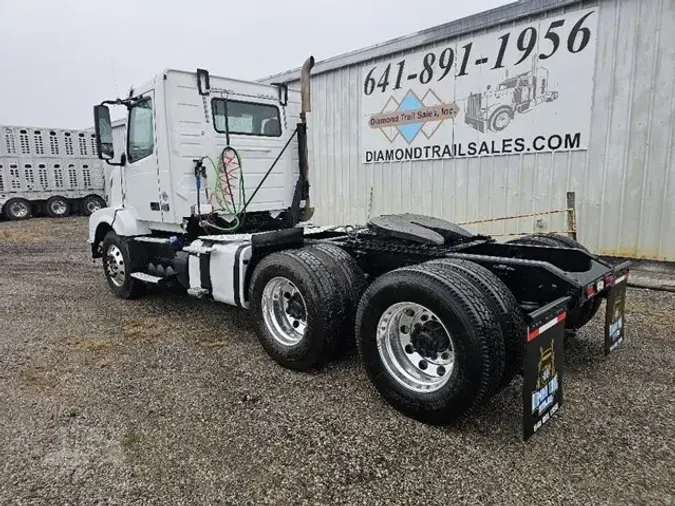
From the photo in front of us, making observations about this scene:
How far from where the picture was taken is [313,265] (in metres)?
3.73

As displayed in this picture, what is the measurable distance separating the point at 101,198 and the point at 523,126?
722 inches

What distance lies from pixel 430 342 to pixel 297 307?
1.31 metres

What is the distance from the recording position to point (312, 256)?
384cm

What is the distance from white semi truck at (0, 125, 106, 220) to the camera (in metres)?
18.0

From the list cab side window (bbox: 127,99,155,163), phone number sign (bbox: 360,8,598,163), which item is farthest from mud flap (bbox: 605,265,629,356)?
cab side window (bbox: 127,99,155,163)

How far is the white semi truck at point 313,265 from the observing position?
109 inches

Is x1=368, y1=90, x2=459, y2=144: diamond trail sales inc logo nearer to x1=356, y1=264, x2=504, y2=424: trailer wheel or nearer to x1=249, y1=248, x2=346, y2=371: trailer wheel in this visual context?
x1=249, y1=248, x2=346, y2=371: trailer wheel

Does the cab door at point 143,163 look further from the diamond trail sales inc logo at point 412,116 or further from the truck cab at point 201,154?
the diamond trail sales inc logo at point 412,116

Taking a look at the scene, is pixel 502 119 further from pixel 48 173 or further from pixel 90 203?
pixel 48 173

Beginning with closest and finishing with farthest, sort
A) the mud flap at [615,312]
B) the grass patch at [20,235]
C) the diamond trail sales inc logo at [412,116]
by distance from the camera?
the mud flap at [615,312], the diamond trail sales inc logo at [412,116], the grass patch at [20,235]

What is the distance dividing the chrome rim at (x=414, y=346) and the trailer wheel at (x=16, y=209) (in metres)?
19.7

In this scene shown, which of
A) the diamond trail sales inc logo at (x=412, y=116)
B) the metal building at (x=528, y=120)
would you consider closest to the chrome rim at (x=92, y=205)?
the metal building at (x=528, y=120)

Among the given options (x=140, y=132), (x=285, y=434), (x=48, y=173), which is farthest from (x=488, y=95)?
(x=48, y=173)

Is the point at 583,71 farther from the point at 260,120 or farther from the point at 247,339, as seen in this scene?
the point at 247,339
